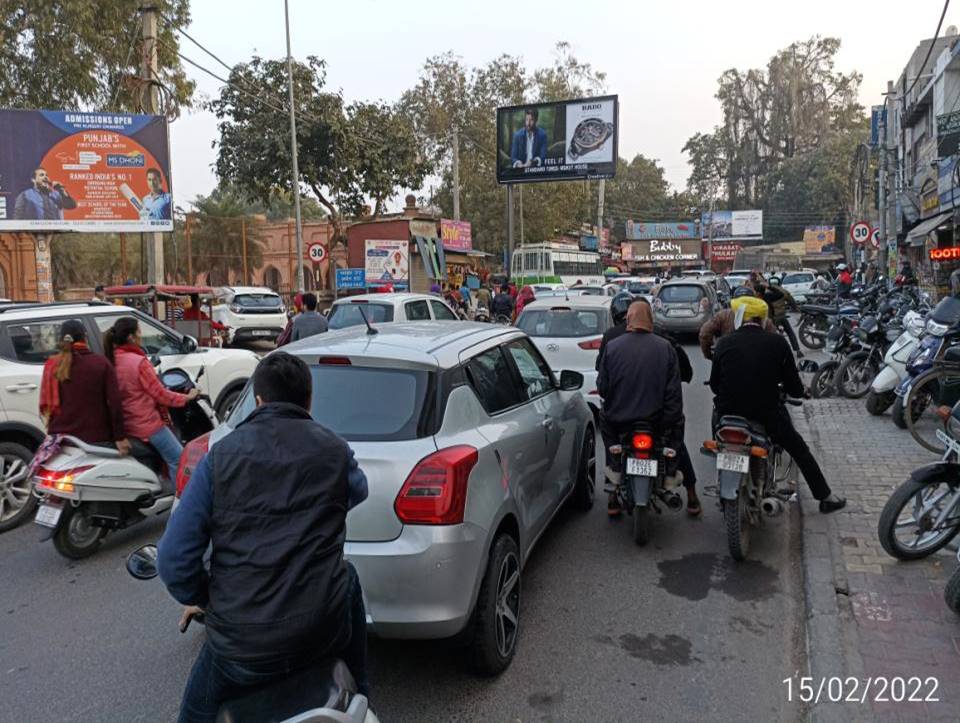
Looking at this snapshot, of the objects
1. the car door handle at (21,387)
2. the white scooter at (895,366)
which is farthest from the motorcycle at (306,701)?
the white scooter at (895,366)

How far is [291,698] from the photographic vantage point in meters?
2.24

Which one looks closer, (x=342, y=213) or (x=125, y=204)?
(x=125, y=204)

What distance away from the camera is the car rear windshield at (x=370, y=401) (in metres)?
3.66

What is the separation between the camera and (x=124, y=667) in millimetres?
3943

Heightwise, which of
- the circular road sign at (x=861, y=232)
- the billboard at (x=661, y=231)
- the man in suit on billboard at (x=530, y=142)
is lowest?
the circular road sign at (x=861, y=232)

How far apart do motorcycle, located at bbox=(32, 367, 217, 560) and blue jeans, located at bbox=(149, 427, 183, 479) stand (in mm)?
83

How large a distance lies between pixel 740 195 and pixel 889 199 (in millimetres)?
56294

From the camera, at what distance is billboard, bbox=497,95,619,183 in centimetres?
3266

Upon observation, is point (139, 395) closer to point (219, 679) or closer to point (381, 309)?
point (219, 679)

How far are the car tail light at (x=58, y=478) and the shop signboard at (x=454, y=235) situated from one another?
2927cm

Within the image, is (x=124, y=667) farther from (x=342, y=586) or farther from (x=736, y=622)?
(x=736, y=622)

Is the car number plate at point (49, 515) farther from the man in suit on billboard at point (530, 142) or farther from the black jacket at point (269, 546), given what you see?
the man in suit on billboard at point (530, 142)

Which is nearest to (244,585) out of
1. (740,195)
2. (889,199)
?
(889,199)

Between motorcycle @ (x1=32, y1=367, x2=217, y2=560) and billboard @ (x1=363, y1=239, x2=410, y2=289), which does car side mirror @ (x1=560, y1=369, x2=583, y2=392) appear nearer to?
motorcycle @ (x1=32, y1=367, x2=217, y2=560)
